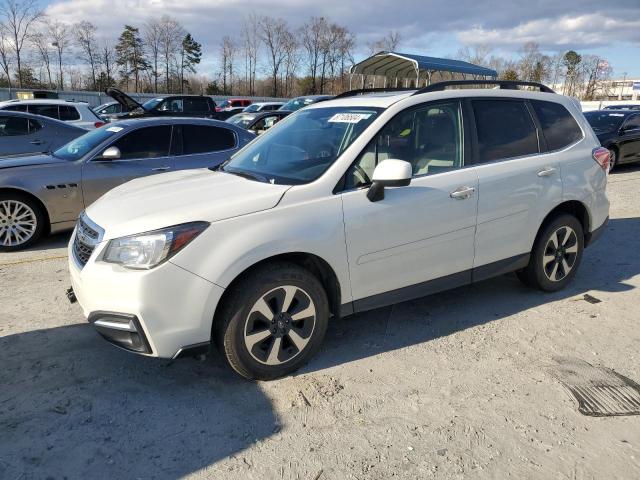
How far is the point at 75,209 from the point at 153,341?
4.13 m

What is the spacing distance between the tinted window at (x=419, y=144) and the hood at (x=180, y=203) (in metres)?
0.60

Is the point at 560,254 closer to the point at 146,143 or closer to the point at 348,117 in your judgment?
the point at 348,117

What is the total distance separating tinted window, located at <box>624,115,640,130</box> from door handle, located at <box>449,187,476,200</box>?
1120cm

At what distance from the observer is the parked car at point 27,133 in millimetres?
9180

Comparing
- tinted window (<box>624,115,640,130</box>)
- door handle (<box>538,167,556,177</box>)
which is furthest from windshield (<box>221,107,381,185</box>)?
tinted window (<box>624,115,640,130</box>)

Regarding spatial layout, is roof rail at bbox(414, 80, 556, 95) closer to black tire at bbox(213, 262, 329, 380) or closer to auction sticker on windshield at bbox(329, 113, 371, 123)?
auction sticker on windshield at bbox(329, 113, 371, 123)

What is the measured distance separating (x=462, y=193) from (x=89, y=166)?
15.6ft

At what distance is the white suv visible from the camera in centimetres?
294

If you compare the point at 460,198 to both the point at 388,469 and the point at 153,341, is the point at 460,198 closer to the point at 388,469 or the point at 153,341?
the point at 388,469

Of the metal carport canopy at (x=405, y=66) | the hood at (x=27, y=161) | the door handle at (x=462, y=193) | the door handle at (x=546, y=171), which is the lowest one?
the hood at (x=27, y=161)

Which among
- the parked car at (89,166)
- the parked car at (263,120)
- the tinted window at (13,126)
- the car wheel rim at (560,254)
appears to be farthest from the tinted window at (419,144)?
the parked car at (263,120)

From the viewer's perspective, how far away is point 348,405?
120 inches

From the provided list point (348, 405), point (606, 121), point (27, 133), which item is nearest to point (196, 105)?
point (27, 133)

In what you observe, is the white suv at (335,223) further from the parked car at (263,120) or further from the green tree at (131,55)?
the green tree at (131,55)
